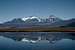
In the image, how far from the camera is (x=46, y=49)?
49.9ft

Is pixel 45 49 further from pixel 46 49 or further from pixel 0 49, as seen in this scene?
pixel 0 49

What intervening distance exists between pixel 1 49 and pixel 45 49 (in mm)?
3757

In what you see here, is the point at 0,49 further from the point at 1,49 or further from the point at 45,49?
the point at 45,49

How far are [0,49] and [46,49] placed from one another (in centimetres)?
392

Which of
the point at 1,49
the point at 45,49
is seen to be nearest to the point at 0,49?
the point at 1,49

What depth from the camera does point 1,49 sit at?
1454 centimetres

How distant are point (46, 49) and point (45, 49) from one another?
9 centimetres

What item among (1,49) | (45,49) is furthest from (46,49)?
(1,49)

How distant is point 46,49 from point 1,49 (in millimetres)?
3835

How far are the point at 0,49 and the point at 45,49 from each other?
151 inches

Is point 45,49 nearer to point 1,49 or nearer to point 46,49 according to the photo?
point 46,49

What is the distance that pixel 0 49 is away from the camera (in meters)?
14.6
